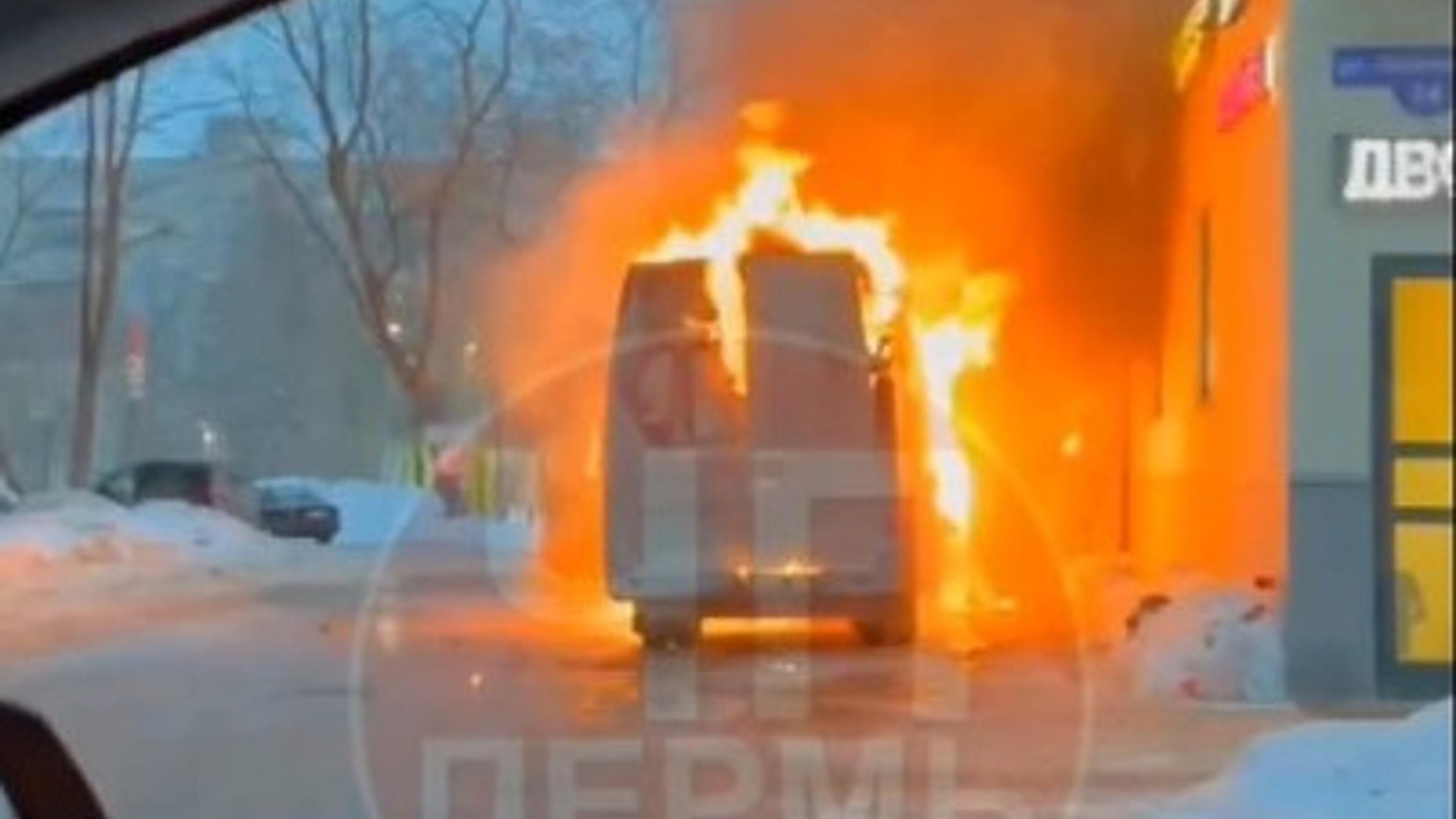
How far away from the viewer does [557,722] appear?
31.6 ft

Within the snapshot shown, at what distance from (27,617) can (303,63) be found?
3355 mm

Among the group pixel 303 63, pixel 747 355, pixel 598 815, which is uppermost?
pixel 303 63

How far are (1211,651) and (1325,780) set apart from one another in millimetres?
3094

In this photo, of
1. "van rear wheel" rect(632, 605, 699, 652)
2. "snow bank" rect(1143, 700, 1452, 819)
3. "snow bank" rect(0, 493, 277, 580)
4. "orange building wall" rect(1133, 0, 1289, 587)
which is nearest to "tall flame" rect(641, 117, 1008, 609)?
"orange building wall" rect(1133, 0, 1289, 587)

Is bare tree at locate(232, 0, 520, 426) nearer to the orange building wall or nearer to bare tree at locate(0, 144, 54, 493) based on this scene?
bare tree at locate(0, 144, 54, 493)

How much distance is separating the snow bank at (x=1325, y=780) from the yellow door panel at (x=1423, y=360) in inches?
27.9

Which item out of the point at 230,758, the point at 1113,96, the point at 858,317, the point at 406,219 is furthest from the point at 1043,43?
the point at 230,758

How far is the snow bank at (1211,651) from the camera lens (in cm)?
972

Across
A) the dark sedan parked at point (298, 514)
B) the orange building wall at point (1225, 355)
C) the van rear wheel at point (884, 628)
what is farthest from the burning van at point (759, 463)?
the dark sedan parked at point (298, 514)

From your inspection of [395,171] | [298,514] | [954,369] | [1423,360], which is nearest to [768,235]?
[954,369]

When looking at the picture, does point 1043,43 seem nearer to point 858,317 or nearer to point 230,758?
point 858,317

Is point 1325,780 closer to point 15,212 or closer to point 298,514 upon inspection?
point 15,212

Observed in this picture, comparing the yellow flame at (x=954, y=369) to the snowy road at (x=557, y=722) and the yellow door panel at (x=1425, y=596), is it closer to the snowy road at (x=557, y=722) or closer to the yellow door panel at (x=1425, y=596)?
the snowy road at (x=557, y=722)

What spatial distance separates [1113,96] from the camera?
49.8ft
